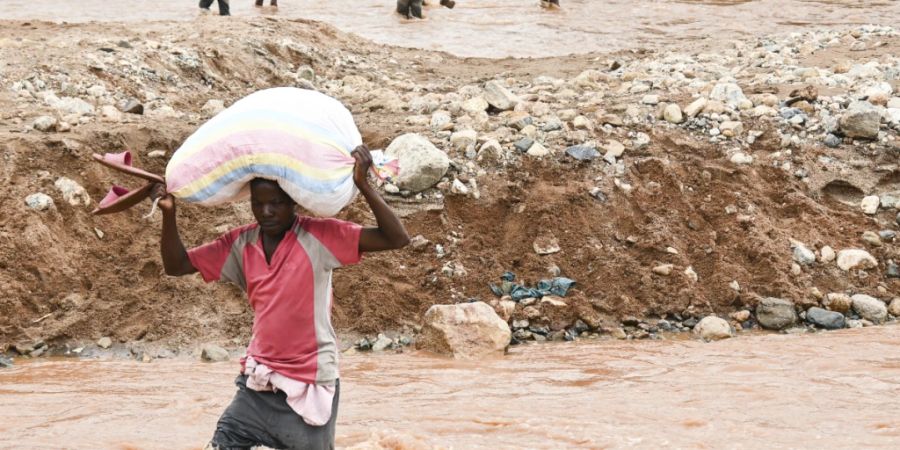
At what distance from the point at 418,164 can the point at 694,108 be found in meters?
2.33

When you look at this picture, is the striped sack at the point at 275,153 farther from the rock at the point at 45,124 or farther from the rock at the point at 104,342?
the rock at the point at 45,124

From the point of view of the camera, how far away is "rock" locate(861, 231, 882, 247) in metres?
7.25

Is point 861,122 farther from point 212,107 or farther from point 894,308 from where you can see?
point 212,107

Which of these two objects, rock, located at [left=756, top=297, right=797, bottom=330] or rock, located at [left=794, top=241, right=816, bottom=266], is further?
rock, located at [left=794, top=241, right=816, bottom=266]

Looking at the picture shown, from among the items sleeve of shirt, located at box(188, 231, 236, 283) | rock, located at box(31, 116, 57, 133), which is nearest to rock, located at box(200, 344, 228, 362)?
rock, located at box(31, 116, 57, 133)

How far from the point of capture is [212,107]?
841cm

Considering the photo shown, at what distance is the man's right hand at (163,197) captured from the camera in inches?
117

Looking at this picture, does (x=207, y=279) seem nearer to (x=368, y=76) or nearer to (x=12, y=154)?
(x=12, y=154)

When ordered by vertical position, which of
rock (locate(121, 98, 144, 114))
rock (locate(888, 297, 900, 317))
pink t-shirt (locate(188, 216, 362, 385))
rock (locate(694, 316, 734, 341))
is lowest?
rock (locate(694, 316, 734, 341))

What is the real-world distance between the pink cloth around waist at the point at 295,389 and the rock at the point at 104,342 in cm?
353

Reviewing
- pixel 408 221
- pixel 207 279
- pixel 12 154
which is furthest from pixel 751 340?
pixel 12 154

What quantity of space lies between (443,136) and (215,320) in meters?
2.26

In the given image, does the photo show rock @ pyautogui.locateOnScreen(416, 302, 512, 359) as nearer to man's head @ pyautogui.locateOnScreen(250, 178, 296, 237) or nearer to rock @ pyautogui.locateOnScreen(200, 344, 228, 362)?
rock @ pyautogui.locateOnScreen(200, 344, 228, 362)

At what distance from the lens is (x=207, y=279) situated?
3.10 meters
